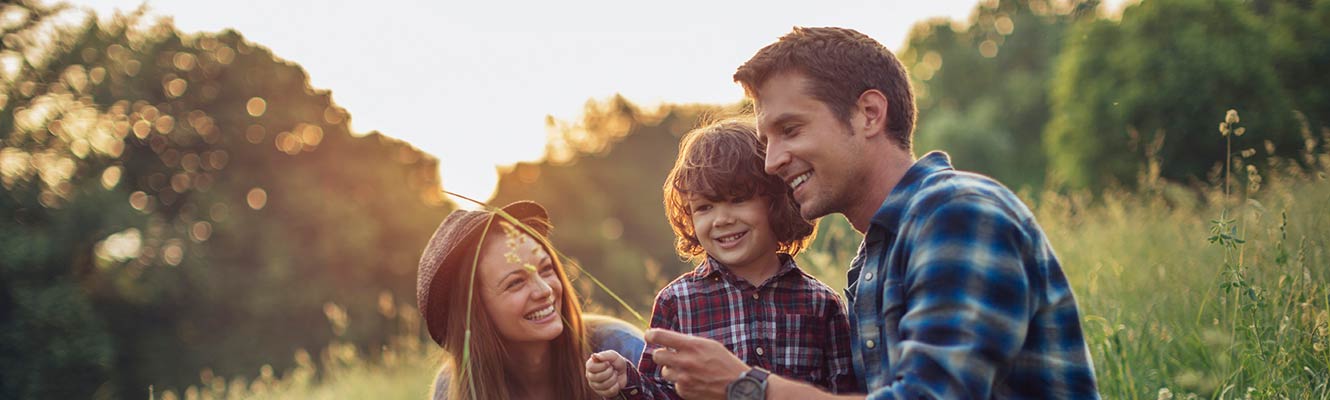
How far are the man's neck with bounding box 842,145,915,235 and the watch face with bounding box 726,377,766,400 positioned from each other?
520 mm

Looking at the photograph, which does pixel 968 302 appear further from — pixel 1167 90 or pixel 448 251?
pixel 1167 90

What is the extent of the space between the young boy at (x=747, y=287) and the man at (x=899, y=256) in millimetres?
349

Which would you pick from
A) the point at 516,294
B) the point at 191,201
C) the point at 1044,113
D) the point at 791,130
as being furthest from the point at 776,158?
the point at 1044,113

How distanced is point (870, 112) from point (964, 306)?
722mm

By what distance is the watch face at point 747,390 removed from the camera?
214cm

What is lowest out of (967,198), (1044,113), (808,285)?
(808,285)

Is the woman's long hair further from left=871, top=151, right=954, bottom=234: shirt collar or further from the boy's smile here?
left=871, top=151, right=954, bottom=234: shirt collar

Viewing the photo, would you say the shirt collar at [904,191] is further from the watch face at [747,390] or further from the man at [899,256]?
the watch face at [747,390]

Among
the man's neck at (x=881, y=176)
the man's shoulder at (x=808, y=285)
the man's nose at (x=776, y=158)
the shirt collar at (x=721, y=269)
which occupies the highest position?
the man's nose at (x=776, y=158)

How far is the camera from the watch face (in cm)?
214

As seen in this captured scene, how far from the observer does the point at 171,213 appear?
940 inches

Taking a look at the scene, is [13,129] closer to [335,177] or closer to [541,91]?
[335,177]

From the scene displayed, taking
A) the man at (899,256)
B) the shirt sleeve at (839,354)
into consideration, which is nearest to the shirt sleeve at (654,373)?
the shirt sleeve at (839,354)

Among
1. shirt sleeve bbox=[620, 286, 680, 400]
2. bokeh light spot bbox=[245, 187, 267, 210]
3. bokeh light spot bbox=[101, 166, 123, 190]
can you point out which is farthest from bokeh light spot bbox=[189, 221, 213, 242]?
shirt sleeve bbox=[620, 286, 680, 400]
